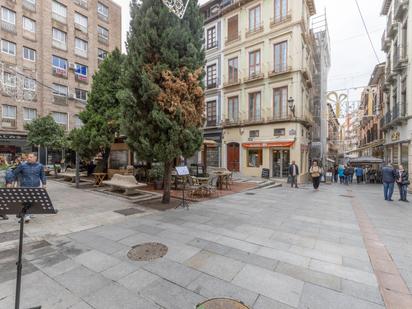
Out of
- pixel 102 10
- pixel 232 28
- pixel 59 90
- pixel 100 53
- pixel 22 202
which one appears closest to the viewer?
pixel 22 202

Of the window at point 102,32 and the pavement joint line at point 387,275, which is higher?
the window at point 102,32

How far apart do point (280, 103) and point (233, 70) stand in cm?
586

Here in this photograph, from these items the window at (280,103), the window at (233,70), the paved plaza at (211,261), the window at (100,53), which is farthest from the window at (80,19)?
the paved plaza at (211,261)

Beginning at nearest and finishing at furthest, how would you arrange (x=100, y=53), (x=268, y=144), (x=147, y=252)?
(x=147, y=252), (x=268, y=144), (x=100, y=53)

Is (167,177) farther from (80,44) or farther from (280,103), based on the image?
(80,44)

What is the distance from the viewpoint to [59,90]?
24188 millimetres

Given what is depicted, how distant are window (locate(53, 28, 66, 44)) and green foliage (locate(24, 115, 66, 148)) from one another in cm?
1402

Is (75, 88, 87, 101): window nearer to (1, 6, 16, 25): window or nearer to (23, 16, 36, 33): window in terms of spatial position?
(23, 16, 36, 33): window

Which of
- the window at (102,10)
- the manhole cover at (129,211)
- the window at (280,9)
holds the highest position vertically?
the window at (102,10)

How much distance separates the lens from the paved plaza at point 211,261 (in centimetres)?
281

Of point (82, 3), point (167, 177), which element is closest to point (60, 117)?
point (82, 3)

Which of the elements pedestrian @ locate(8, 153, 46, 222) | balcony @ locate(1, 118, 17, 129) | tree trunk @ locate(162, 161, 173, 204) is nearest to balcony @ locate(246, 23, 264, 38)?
tree trunk @ locate(162, 161, 173, 204)

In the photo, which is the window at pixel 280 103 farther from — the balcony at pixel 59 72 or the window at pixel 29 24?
the window at pixel 29 24

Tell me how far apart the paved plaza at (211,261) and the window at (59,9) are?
27423 millimetres
